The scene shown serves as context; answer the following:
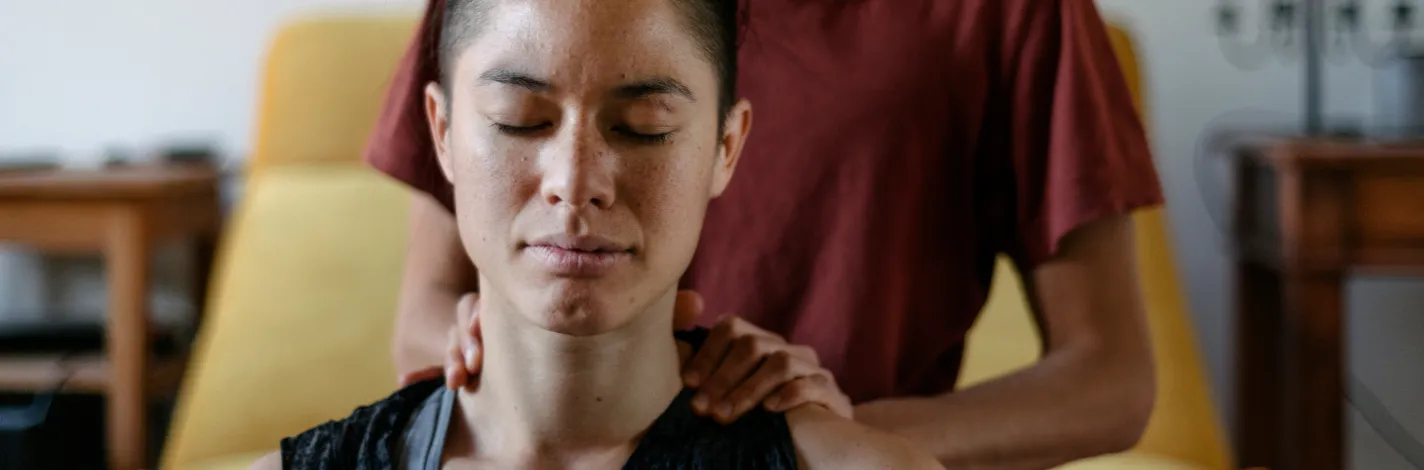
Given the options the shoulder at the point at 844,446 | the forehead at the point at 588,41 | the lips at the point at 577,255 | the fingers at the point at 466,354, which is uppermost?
the forehead at the point at 588,41

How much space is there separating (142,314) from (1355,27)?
1.08 m

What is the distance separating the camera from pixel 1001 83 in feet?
1.80

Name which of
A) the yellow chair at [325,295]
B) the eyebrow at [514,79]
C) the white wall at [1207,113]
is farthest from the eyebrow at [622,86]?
the white wall at [1207,113]

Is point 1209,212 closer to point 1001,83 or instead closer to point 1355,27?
point 1355,27

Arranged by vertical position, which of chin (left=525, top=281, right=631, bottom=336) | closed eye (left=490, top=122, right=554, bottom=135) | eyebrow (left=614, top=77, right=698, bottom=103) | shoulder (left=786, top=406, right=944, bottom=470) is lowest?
shoulder (left=786, top=406, right=944, bottom=470)

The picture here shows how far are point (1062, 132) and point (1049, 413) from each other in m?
0.11

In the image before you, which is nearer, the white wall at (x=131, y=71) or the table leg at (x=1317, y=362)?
the table leg at (x=1317, y=362)

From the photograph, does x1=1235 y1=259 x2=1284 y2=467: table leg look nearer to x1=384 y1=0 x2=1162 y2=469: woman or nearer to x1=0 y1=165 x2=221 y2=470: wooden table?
x1=384 y1=0 x2=1162 y2=469: woman

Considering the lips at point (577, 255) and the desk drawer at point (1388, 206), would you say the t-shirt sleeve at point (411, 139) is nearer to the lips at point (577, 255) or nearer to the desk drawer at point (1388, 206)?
the lips at point (577, 255)

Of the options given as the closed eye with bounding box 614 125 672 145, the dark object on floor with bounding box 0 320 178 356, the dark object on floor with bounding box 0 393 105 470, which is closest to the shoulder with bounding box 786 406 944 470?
the closed eye with bounding box 614 125 672 145

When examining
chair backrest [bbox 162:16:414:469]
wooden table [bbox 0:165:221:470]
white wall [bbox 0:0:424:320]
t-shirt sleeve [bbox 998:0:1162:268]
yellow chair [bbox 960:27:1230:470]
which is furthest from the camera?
white wall [bbox 0:0:424:320]

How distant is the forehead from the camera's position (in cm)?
40

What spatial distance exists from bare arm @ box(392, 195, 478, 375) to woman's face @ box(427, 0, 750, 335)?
0.49 feet

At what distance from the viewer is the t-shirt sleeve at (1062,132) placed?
1.74 ft
